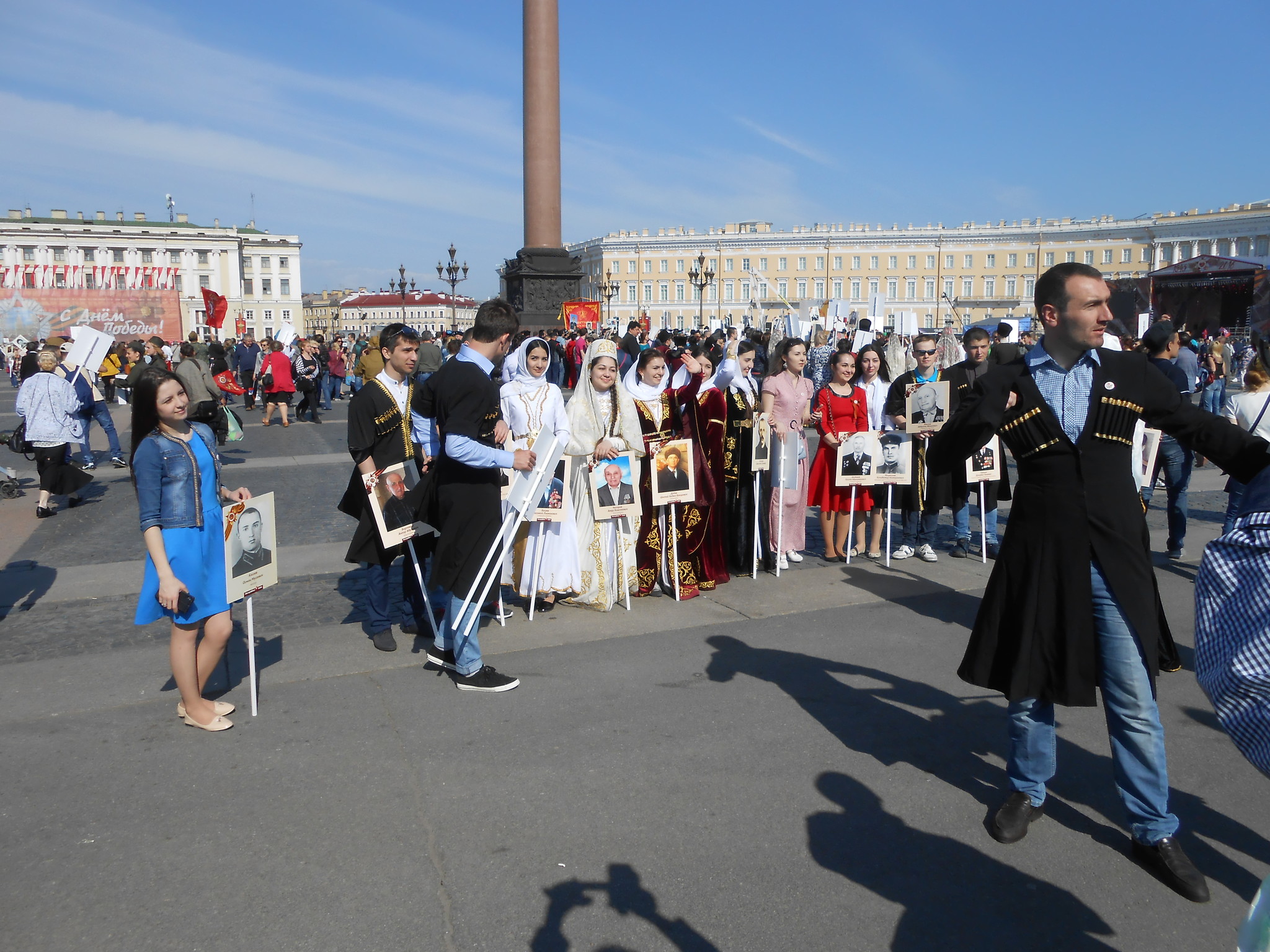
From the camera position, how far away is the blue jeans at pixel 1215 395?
41.4 feet

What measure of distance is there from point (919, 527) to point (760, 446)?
1.70m

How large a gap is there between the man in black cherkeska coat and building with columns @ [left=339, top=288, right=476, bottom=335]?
136 metres

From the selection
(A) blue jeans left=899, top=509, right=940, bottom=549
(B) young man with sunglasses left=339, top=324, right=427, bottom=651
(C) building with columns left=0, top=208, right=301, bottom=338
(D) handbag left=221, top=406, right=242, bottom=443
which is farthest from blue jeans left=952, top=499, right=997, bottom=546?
(C) building with columns left=0, top=208, right=301, bottom=338

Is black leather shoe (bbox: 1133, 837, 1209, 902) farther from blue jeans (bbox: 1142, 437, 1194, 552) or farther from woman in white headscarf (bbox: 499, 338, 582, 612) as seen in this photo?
blue jeans (bbox: 1142, 437, 1194, 552)

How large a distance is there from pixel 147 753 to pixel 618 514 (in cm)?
305

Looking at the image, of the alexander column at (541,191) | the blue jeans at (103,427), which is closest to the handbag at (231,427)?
the blue jeans at (103,427)

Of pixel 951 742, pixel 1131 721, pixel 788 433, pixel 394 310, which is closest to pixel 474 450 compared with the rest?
pixel 951 742

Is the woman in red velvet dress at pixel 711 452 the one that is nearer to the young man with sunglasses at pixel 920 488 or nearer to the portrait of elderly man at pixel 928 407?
the portrait of elderly man at pixel 928 407

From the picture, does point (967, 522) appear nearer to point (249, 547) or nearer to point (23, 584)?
point (249, 547)

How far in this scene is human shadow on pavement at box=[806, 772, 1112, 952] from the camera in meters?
2.77

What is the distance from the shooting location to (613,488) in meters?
6.07

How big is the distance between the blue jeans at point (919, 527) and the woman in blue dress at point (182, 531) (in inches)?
208

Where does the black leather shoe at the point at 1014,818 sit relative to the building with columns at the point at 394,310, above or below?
below

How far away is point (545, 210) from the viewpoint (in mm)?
22203
